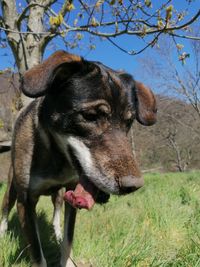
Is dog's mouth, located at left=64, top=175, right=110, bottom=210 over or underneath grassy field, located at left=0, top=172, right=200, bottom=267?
over

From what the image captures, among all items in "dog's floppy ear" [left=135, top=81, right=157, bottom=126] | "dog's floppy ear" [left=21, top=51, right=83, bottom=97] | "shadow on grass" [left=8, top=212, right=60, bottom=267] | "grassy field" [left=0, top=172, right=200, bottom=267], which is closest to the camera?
"dog's floppy ear" [left=21, top=51, right=83, bottom=97]

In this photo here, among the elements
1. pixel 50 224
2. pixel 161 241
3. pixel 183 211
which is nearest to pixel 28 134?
pixel 161 241

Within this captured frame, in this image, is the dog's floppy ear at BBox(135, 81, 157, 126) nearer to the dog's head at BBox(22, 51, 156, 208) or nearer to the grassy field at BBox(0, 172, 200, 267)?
the dog's head at BBox(22, 51, 156, 208)

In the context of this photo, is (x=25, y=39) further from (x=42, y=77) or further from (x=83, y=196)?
(x=83, y=196)

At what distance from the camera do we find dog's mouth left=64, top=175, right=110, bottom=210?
3.04 metres

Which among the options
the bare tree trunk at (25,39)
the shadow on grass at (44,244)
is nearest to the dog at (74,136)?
the shadow on grass at (44,244)

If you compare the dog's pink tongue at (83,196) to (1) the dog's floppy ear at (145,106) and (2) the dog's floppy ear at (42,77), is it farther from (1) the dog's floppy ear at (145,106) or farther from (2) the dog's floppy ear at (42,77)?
(1) the dog's floppy ear at (145,106)

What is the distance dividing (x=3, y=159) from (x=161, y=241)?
22.1 metres

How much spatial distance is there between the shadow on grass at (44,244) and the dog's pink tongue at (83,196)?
2.63 ft

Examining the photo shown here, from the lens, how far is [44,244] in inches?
181

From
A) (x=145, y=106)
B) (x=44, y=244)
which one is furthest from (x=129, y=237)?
(x=145, y=106)

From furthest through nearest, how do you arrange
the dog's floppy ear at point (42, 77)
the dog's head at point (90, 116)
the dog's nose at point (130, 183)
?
the dog's floppy ear at point (42, 77) < the dog's head at point (90, 116) < the dog's nose at point (130, 183)

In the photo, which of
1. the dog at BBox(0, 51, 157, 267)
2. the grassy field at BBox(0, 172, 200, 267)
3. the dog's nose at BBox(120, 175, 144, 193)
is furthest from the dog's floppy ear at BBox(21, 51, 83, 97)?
the grassy field at BBox(0, 172, 200, 267)

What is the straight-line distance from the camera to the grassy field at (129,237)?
350 cm
